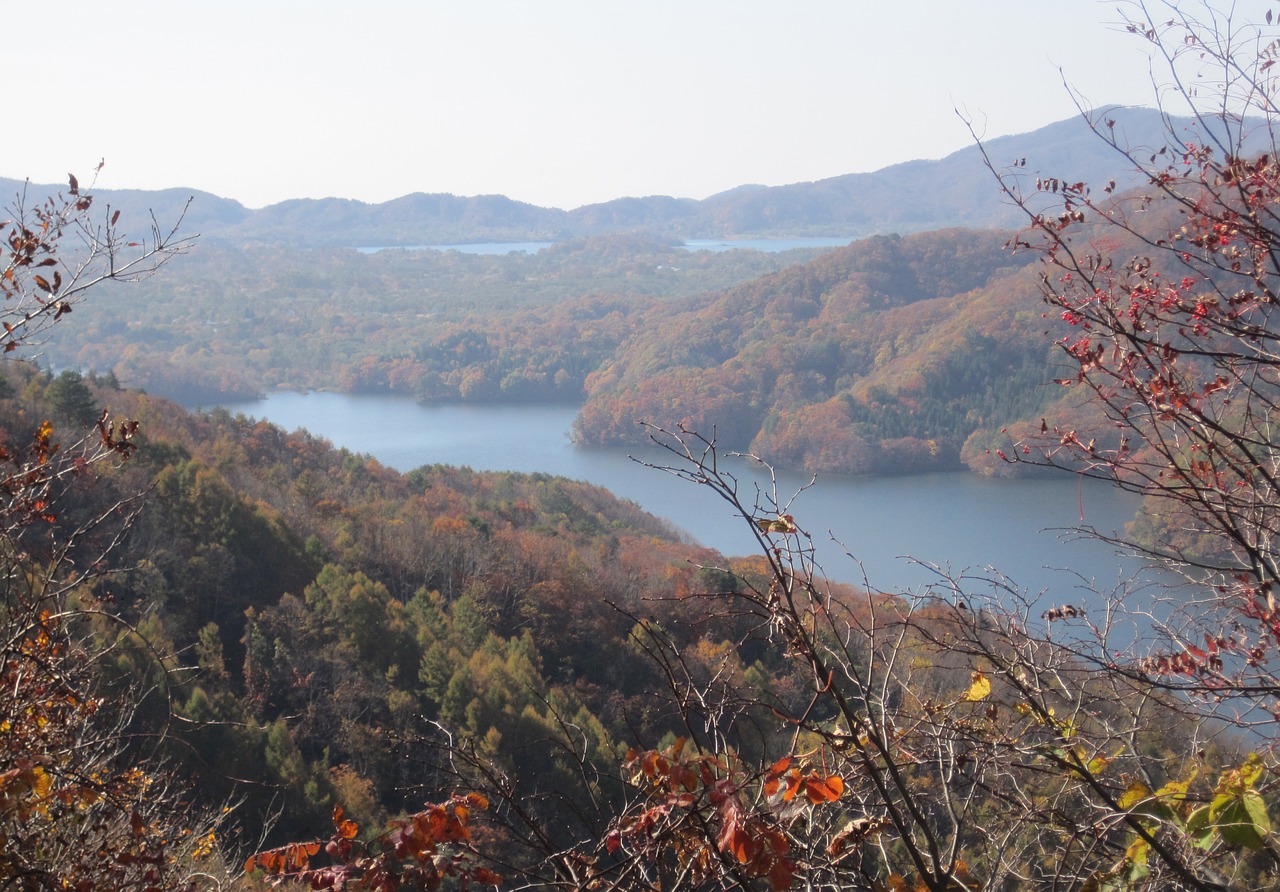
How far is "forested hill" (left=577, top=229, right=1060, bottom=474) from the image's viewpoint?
39219 mm

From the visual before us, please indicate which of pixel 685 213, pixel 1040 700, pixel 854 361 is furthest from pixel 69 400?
pixel 685 213

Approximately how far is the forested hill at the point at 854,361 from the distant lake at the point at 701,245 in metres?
52.8

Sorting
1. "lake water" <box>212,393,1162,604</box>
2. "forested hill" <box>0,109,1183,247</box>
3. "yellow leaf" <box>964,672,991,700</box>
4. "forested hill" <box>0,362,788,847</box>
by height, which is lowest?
"lake water" <box>212,393,1162,604</box>

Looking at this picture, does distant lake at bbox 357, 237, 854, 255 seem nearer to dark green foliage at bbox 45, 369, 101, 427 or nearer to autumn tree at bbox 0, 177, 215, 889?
dark green foliage at bbox 45, 369, 101, 427

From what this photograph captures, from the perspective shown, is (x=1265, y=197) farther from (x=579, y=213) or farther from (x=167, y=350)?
(x=579, y=213)

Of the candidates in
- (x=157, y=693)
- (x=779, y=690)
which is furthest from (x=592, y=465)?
(x=157, y=693)

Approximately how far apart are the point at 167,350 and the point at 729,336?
32632 mm

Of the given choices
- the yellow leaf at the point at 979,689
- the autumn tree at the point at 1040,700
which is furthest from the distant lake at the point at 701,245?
the yellow leaf at the point at 979,689

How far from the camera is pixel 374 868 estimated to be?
1.35 m

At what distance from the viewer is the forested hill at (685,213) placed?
118562mm

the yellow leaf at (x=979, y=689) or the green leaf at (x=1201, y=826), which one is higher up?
the yellow leaf at (x=979, y=689)

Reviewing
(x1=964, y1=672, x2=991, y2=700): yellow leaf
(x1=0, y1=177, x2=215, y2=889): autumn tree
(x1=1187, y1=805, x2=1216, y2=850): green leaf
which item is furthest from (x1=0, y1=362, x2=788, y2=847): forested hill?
(x1=1187, y1=805, x2=1216, y2=850): green leaf

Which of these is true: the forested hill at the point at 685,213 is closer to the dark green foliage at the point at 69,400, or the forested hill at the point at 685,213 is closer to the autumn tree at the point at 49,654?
the dark green foliage at the point at 69,400

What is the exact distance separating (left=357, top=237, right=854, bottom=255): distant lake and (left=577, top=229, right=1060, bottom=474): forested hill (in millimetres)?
52761
